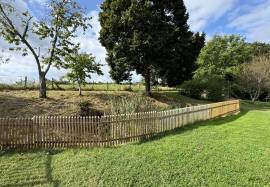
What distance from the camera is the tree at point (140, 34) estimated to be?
85.8 ft

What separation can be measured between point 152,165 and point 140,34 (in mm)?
17772

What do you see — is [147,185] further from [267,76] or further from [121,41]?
[267,76]

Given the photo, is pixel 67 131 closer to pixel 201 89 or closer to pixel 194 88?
pixel 194 88

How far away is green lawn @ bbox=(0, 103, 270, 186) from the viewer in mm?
8422

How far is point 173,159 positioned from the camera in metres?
9.71

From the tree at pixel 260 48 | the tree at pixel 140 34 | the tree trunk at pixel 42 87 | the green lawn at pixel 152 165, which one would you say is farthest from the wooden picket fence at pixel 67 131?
the tree at pixel 260 48

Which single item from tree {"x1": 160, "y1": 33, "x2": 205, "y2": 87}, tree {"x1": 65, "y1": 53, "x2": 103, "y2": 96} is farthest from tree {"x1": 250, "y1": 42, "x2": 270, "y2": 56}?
tree {"x1": 65, "y1": 53, "x2": 103, "y2": 96}

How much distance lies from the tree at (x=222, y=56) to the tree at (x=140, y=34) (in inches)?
605

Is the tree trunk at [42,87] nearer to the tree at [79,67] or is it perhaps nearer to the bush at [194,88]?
the tree at [79,67]

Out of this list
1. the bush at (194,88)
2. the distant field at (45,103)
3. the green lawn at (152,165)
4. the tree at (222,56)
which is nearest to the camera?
the green lawn at (152,165)

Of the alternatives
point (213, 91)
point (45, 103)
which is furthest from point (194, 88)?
point (45, 103)

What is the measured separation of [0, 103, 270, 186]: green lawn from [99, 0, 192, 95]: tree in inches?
585

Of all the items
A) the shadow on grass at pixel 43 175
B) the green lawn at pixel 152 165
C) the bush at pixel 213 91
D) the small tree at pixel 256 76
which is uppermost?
the small tree at pixel 256 76

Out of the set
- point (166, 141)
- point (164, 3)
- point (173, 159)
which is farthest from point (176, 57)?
point (173, 159)
